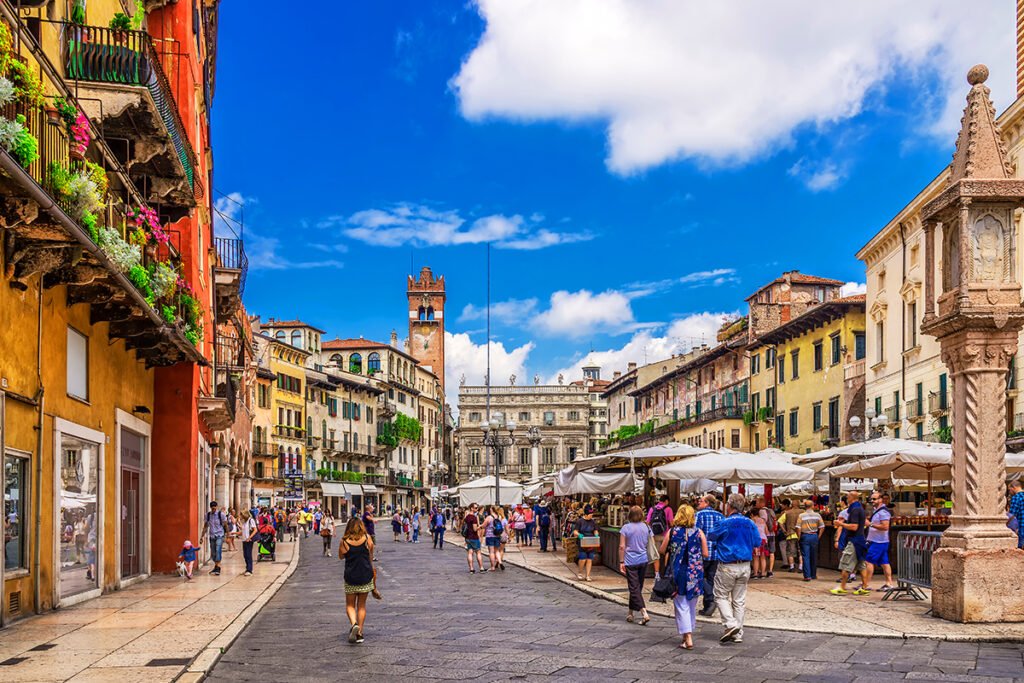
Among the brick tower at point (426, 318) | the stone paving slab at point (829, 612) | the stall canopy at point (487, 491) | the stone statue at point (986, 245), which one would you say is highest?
the brick tower at point (426, 318)

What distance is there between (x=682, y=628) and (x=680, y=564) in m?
0.72

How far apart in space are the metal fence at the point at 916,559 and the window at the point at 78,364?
41.1ft

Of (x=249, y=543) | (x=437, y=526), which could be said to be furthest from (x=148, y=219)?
(x=437, y=526)

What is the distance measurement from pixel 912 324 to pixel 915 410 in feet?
10.7

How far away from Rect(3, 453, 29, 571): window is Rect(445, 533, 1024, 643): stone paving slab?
8584mm

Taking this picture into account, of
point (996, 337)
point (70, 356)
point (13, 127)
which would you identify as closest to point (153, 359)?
point (70, 356)

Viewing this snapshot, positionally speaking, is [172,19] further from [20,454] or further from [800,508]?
[800,508]

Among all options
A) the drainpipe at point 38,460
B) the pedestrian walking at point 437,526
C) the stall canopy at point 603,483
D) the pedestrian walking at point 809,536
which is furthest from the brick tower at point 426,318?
the drainpipe at point 38,460

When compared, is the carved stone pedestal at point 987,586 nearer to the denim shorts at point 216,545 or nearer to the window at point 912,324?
the denim shorts at point 216,545

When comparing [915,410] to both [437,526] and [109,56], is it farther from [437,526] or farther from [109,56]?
[109,56]

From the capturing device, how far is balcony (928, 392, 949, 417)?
37938mm

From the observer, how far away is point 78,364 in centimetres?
1823

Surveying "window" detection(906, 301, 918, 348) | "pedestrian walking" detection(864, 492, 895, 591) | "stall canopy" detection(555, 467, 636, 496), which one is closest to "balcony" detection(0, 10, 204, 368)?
"stall canopy" detection(555, 467, 636, 496)

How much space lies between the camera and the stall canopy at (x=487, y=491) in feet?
163
